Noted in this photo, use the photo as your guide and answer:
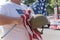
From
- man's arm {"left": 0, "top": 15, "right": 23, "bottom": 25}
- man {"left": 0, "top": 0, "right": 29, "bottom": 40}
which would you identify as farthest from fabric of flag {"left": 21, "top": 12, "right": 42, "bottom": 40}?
man's arm {"left": 0, "top": 15, "right": 23, "bottom": 25}

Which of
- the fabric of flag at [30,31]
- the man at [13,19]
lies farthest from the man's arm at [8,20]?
the fabric of flag at [30,31]

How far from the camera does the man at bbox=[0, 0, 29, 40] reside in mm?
2546

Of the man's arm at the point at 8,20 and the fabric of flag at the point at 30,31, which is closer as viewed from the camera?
Answer: the man's arm at the point at 8,20

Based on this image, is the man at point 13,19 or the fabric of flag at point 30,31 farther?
the fabric of flag at point 30,31

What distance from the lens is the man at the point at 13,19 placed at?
2546 millimetres

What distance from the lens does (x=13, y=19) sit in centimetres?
256

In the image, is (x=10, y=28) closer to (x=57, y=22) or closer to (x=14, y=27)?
(x=14, y=27)

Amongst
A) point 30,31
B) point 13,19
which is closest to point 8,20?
point 13,19

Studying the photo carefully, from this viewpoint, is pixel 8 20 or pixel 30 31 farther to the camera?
pixel 30 31

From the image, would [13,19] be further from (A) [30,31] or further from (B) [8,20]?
(A) [30,31]

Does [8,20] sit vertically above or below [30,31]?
above

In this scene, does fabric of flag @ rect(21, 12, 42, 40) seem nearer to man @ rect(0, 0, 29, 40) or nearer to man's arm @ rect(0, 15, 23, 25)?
man @ rect(0, 0, 29, 40)

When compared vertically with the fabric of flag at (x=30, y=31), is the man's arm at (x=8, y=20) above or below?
above

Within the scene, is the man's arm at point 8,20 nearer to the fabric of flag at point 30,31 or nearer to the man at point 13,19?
the man at point 13,19
